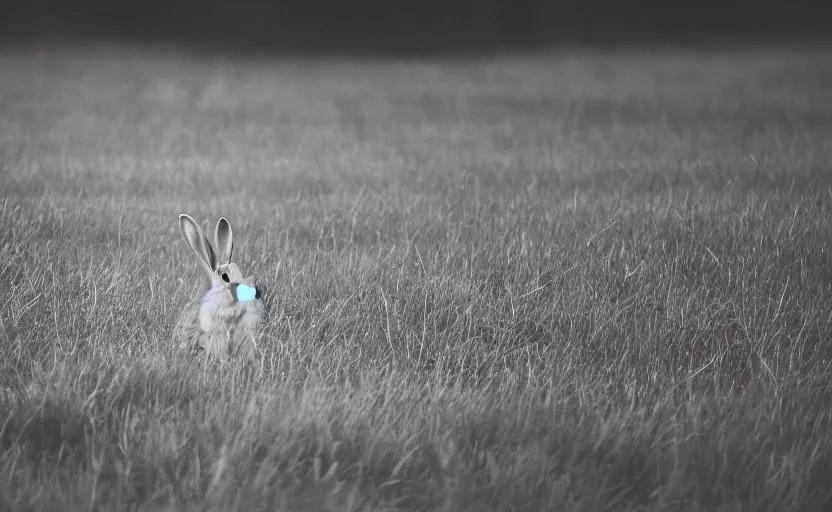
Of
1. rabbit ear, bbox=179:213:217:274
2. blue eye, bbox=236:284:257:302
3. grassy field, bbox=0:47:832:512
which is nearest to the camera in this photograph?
grassy field, bbox=0:47:832:512

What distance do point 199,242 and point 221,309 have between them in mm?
233

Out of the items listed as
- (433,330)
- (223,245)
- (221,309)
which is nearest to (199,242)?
(223,245)

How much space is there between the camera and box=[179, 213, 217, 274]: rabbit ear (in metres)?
2.10

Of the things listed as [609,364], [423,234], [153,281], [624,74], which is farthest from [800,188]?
[624,74]

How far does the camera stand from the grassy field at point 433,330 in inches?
63.7

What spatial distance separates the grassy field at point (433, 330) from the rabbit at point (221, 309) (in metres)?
0.08

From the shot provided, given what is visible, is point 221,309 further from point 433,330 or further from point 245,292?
point 433,330

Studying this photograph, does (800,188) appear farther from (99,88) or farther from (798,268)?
(99,88)

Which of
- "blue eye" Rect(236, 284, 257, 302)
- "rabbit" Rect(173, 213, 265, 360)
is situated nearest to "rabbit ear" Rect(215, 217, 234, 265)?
"rabbit" Rect(173, 213, 265, 360)

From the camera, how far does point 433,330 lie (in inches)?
93.7

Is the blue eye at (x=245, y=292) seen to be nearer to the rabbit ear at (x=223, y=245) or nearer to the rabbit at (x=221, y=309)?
the rabbit at (x=221, y=309)

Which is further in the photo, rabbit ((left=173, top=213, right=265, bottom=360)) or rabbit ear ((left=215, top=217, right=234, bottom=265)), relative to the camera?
rabbit ear ((left=215, top=217, right=234, bottom=265))

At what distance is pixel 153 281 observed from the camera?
259 centimetres

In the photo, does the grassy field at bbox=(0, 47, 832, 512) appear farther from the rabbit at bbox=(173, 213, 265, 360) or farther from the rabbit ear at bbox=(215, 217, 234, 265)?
the rabbit ear at bbox=(215, 217, 234, 265)
